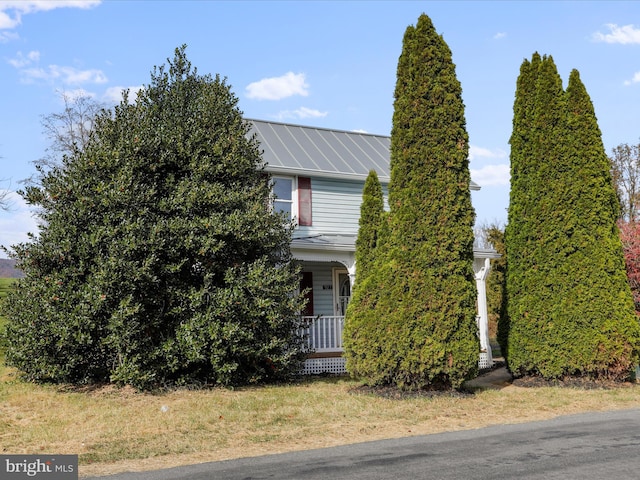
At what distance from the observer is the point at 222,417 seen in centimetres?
824

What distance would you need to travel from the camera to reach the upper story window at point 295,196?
15.6m

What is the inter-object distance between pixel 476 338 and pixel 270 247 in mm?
4135

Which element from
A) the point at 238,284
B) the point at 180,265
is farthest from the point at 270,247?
the point at 180,265

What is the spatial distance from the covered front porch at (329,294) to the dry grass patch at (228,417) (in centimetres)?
249

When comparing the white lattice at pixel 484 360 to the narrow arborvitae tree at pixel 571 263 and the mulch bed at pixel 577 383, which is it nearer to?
the narrow arborvitae tree at pixel 571 263

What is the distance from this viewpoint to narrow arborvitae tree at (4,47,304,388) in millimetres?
9523

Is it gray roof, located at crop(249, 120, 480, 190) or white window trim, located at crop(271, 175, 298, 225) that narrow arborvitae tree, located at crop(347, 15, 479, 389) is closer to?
white window trim, located at crop(271, 175, 298, 225)

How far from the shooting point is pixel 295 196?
1565 centimetres

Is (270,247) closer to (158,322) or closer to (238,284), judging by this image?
(238,284)

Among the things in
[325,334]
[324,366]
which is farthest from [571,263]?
[324,366]

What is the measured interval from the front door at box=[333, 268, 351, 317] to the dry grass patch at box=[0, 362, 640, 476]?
18.5 ft

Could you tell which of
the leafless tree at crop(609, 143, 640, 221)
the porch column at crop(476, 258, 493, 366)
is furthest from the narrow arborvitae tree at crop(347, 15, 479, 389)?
the leafless tree at crop(609, 143, 640, 221)

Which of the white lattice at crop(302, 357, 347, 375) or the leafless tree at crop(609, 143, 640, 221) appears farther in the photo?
the leafless tree at crop(609, 143, 640, 221)

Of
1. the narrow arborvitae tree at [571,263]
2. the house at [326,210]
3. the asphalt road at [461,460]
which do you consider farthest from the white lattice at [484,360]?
the asphalt road at [461,460]
